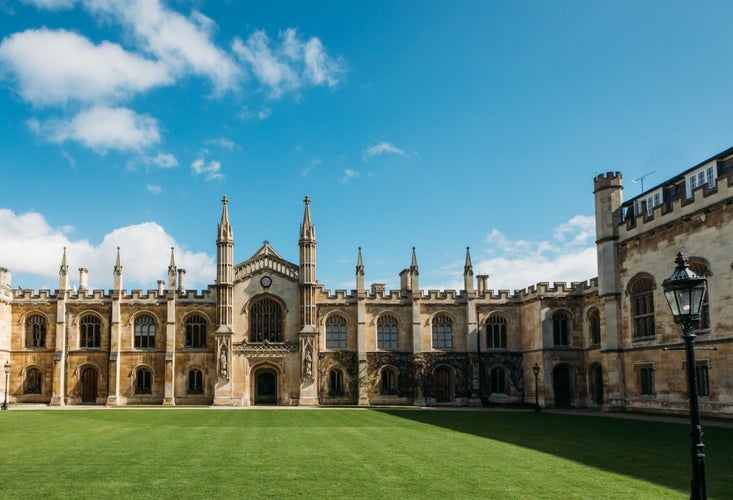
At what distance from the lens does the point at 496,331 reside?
49531 millimetres

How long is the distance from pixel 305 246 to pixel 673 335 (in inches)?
979

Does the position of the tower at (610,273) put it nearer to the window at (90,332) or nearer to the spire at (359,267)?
the spire at (359,267)

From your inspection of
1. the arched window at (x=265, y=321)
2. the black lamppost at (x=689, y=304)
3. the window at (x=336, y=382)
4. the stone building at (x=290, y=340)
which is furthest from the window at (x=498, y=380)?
the black lamppost at (x=689, y=304)

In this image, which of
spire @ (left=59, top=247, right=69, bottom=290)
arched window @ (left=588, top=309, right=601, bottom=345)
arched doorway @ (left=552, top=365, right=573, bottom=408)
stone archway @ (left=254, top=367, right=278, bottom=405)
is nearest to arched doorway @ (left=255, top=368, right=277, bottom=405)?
stone archway @ (left=254, top=367, right=278, bottom=405)

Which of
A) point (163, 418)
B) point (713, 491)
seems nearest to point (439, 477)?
point (713, 491)

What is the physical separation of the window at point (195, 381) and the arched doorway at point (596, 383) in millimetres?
26110

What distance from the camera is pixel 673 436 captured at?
842 inches

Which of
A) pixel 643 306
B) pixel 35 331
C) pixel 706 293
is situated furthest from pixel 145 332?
pixel 706 293

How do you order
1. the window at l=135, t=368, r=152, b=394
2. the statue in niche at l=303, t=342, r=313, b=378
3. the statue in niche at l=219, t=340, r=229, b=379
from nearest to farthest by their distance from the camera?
the statue in niche at l=219, t=340, r=229, b=379 → the statue in niche at l=303, t=342, r=313, b=378 → the window at l=135, t=368, r=152, b=394

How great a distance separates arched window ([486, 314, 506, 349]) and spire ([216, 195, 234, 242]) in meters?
19.4

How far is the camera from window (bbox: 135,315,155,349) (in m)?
48.8

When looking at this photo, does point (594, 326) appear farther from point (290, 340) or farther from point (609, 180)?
point (290, 340)

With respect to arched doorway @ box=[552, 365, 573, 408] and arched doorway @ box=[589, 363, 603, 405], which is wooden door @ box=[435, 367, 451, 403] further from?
arched doorway @ box=[589, 363, 603, 405]

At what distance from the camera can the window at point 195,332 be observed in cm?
4856
